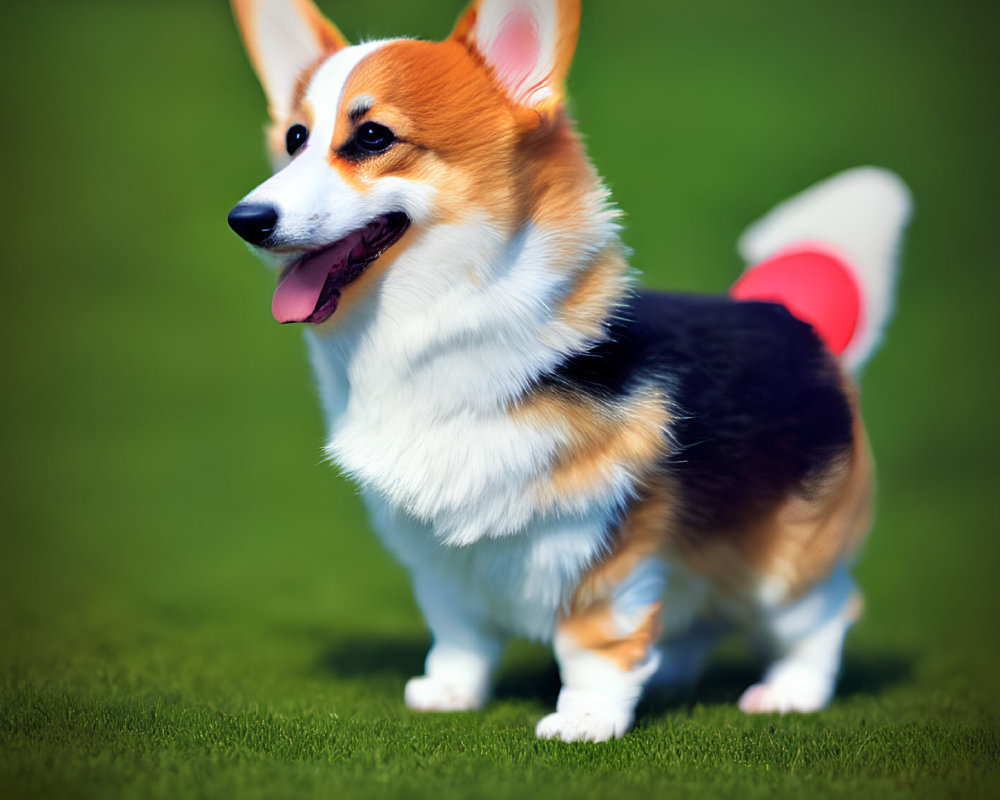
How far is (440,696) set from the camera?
287 cm

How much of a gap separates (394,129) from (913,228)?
5645 millimetres

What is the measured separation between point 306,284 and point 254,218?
0.23m

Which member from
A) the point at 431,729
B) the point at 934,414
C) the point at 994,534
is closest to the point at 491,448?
the point at 431,729

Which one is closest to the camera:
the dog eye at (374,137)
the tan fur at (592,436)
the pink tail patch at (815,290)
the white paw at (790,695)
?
the dog eye at (374,137)

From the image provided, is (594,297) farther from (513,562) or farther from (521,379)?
(513,562)

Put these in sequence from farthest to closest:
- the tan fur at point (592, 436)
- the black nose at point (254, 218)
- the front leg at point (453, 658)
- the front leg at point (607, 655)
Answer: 1. the front leg at point (453, 658)
2. the front leg at point (607, 655)
3. the tan fur at point (592, 436)
4. the black nose at point (254, 218)

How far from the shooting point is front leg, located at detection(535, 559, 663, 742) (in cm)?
262

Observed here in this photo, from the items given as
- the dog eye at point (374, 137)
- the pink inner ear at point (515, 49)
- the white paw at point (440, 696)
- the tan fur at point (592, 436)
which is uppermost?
the pink inner ear at point (515, 49)

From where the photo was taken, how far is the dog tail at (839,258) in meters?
3.20

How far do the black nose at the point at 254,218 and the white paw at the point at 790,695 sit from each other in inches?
70.0

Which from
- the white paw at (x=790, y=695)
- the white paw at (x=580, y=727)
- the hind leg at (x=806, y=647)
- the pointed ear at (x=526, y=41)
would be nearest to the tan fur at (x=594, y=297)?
the pointed ear at (x=526, y=41)

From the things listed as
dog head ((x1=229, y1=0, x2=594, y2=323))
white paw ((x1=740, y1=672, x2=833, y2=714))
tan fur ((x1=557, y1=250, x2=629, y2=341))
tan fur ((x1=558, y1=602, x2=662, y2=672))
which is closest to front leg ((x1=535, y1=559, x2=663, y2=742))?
tan fur ((x1=558, y1=602, x2=662, y2=672))

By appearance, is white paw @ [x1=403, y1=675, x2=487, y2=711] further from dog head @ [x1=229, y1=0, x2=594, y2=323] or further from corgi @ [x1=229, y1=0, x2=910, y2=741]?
dog head @ [x1=229, y1=0, x2=594, y2=323]

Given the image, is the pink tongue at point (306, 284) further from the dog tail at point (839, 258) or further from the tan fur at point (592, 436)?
the dog tail at point (839, 258)
